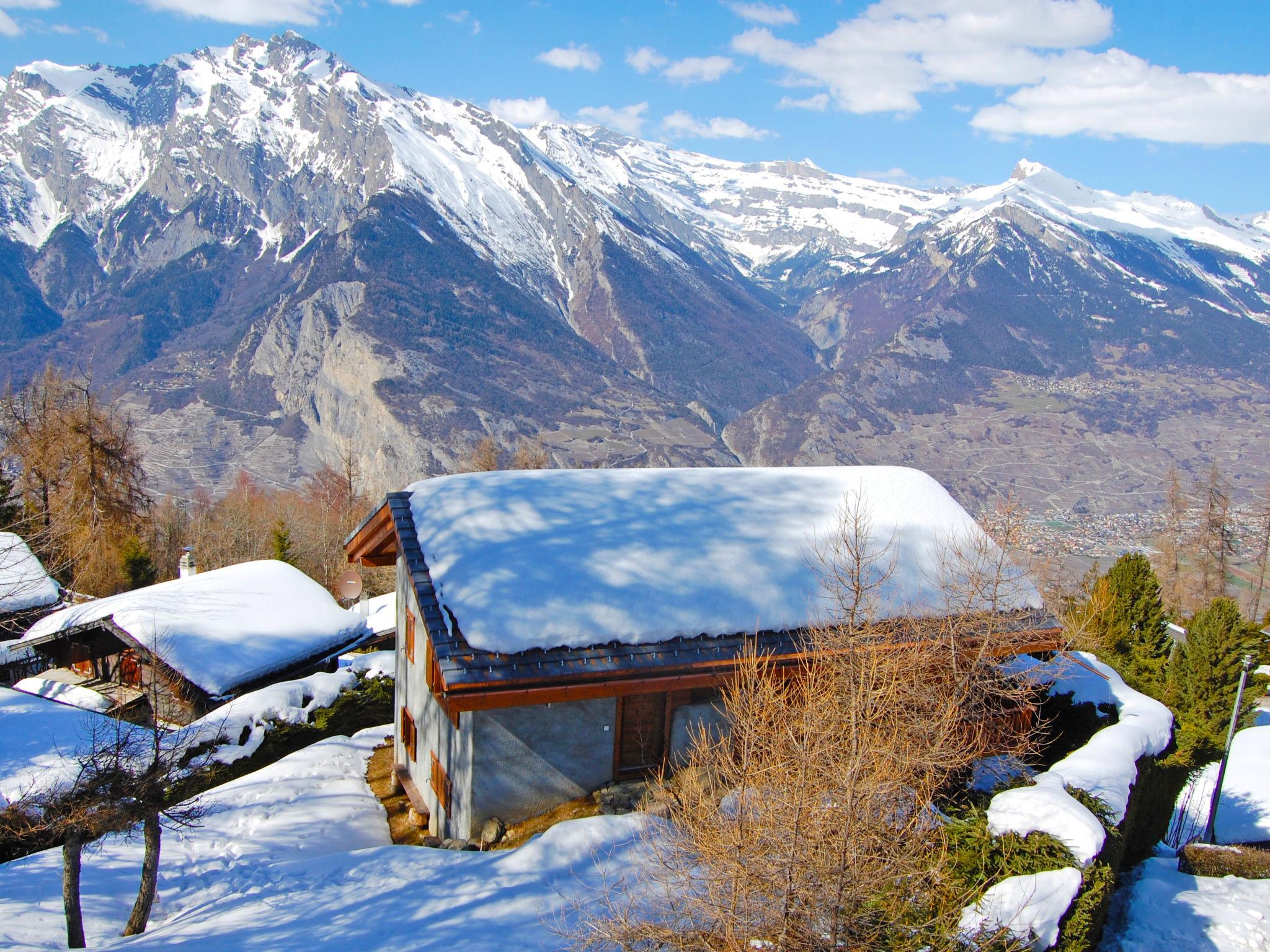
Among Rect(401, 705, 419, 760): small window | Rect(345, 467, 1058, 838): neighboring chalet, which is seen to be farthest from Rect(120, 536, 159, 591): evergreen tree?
Rect(345, 467, 1058, 838): neighboring chalet

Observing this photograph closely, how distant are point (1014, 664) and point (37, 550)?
1897 cm

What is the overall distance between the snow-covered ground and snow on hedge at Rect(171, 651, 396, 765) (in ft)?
10.6

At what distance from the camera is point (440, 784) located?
12.9 m

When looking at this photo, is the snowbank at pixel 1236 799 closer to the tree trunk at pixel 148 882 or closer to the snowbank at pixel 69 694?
the tree trunk at pixel 148 882

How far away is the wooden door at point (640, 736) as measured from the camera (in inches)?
458

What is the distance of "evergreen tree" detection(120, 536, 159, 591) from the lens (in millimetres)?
38625

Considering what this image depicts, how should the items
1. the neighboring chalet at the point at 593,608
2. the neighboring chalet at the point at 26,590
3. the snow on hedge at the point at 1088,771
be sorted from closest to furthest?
the snow on hedge at the point at 1088,771 → the neighboring chalet at the point at 593,608 → the neighboring chalet at the point at 26,590

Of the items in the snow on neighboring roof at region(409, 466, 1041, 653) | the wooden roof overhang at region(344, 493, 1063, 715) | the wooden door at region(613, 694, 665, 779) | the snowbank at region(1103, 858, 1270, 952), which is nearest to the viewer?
the wooden roof overhang at region(344, 493, 1063, 715)

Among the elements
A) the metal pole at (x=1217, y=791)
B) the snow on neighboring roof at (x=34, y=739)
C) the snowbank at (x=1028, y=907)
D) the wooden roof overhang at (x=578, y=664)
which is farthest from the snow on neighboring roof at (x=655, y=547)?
the snow on neighboring roof at (x=34, y=739)

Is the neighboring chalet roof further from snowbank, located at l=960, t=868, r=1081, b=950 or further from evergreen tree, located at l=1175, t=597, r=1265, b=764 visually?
evergreen tree, located at l=1175, t=597, r=1265, b=764

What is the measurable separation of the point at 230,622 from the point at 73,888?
50.1ft

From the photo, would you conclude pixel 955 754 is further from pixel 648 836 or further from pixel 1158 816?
pixel 1158 816

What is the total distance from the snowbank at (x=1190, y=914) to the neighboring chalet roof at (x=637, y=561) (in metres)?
3.89

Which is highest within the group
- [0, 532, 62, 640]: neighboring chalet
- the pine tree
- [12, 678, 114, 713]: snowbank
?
the pine tree
